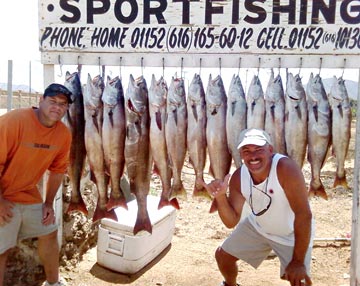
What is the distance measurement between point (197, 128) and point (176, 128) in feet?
0.56

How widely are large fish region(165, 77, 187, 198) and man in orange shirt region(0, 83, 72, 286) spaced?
80 cm

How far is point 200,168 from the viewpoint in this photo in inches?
151

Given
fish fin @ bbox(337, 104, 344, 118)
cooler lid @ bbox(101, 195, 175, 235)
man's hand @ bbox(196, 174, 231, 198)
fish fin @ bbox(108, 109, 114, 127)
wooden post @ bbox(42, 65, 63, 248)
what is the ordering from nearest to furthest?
man's hand @ bbox(196, 174, 231, 198), fish fin @ bbox(337, 104, 344, 118), fish fin @ bbox(108, 109, 114, 127), wooden post @ bbox(42, 65, 63, 248), cooler lid @ bbox(101, 195, 175, 235)

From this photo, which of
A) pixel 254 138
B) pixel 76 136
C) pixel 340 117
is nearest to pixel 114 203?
pixel 76 136

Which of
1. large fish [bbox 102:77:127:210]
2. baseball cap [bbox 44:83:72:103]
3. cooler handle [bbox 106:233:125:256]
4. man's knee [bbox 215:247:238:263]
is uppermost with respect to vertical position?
baseball cap [bbox 44:83:72:103]

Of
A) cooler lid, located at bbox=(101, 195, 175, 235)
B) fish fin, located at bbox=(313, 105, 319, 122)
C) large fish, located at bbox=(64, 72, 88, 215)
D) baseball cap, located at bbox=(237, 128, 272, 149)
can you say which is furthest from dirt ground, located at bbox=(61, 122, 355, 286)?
baseball cap, located at bbox=(237, 128, 272, 149)

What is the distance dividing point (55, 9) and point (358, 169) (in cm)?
290

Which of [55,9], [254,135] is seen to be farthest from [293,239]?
[55,9]

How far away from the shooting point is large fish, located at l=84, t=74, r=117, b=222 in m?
3.79

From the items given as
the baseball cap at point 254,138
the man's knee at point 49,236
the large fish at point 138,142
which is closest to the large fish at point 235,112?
the baseball cap at point 254,138

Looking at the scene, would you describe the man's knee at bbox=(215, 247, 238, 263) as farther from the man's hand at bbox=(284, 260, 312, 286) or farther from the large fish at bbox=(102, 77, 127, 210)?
the large fish at bbox=(102, 77, 127, 210)

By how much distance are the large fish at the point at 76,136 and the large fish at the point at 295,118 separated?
5.52ft

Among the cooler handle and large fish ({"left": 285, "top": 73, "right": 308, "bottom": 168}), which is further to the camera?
the cooler handle

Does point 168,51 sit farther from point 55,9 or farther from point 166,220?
point 166,220
